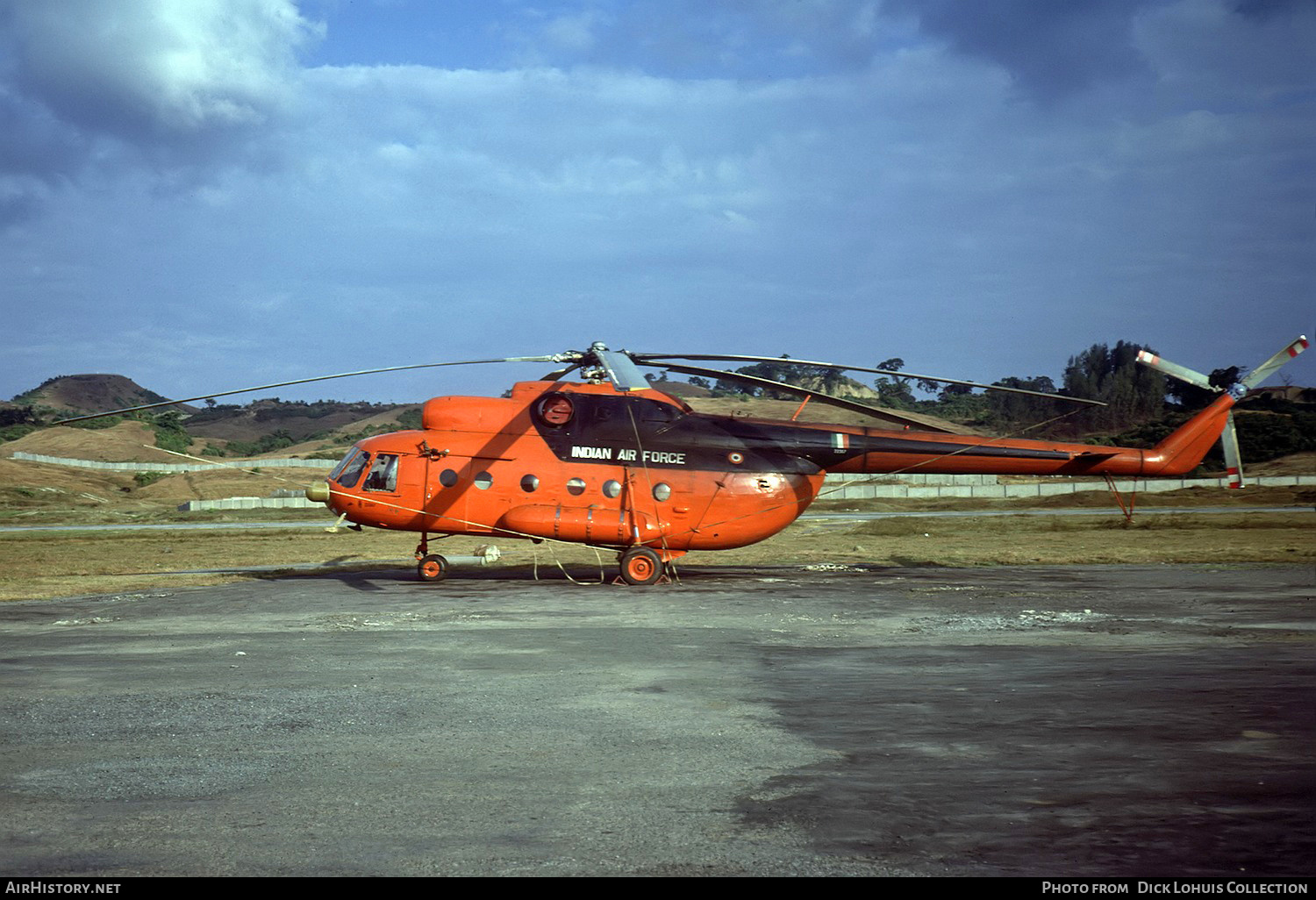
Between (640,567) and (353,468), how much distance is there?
6.65 m

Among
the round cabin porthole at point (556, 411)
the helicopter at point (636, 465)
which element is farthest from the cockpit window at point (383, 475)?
the round cabin porthole at point (556, 411)

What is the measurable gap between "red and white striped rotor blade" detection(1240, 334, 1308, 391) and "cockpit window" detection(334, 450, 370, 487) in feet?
60.9

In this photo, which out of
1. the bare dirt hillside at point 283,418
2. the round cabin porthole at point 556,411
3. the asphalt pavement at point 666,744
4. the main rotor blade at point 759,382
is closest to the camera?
the asphalt pavement at point 666,744

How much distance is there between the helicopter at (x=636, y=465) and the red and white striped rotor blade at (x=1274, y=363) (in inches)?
3.7

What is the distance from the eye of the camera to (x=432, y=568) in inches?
857

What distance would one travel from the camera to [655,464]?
21.5 m

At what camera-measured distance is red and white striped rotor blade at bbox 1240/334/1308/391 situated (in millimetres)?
19641

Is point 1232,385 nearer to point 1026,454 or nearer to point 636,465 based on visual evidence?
point 1026,454

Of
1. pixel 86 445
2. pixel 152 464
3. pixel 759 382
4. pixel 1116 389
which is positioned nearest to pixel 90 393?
pixel 86 445

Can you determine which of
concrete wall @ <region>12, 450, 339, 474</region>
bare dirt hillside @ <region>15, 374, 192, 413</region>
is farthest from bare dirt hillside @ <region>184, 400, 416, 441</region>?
concrete wall @ <region>12, 450, 339, 474</region>

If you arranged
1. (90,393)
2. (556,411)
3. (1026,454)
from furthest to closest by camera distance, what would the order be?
(90,393) → (1026,454) → (556,411)

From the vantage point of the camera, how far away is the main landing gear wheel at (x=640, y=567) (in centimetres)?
2105

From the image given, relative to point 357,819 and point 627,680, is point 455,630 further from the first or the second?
point 357,819

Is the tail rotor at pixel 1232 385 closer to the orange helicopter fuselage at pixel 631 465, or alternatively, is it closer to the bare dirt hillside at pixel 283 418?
the orange helicopter fuselage at pixel 631 465
